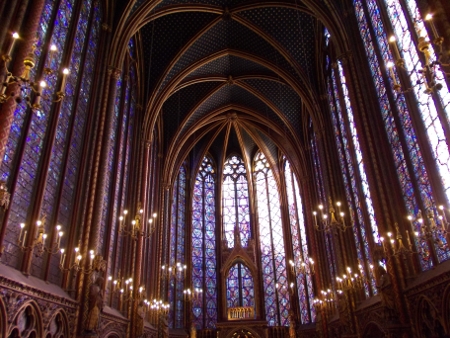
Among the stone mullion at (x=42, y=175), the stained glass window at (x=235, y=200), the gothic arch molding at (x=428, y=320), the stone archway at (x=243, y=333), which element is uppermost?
the stained glass window at (x=235, y=200)

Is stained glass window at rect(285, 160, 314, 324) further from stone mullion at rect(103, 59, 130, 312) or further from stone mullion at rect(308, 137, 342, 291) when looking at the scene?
stone mullion at rect(103, 59, 130, 312)

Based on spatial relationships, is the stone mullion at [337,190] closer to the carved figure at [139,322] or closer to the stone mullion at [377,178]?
the stone mullion at [377,178]

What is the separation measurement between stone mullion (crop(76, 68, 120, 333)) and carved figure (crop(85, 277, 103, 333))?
131mm

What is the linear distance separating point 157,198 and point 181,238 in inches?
192

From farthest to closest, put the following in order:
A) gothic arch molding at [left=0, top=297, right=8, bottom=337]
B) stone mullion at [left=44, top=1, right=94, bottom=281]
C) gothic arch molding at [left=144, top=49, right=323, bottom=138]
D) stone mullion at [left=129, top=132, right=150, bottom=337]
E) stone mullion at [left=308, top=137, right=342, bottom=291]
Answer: stone mullion at [left=308, top=137, right=342, bottom=291]
gothic arch molding at [left=144, top=49, right=323, bottom=138]
stone mullion at [left=129, top=132, right=150, bottom=337]
stone mullion at [left=44, top=1, right=94, bottom=281]
gothic arch molding at [left=0, top=297, right=8, bottom=337]

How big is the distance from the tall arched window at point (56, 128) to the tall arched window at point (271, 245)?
17.8m

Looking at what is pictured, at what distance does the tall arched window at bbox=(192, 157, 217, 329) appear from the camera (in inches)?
1044

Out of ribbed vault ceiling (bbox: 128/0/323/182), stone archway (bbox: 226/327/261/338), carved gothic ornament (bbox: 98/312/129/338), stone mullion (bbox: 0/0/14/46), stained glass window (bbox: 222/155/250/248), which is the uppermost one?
ribbed vault ceiling (bbox: 128/0/323/182)

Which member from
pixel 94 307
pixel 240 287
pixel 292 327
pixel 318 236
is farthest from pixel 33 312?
pixel 240 287

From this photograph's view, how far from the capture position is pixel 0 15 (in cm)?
848

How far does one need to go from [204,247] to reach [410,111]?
20034 mm

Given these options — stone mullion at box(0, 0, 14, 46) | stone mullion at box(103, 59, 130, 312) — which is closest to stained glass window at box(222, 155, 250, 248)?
stone mullion at box(103, 59, 130, 312)

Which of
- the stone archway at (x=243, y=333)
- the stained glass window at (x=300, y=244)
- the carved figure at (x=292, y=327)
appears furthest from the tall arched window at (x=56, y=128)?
the stained glass window at (x=300, y=244)

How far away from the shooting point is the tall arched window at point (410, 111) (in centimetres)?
1012
